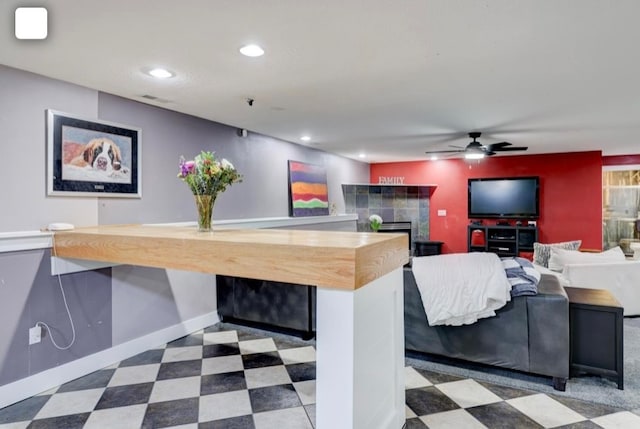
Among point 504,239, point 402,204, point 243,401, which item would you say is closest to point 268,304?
point 243,401

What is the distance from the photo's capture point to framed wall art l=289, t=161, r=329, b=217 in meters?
5.62

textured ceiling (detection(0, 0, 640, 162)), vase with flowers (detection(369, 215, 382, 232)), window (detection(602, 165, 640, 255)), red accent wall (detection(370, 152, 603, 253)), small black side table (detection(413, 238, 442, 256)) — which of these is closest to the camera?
textured ceiling (detection(0, 0, 640, 162))

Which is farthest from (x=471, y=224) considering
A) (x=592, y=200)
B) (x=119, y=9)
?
(x=119, y=9)

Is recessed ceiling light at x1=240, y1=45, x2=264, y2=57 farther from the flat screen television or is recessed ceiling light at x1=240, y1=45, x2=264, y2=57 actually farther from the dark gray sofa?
the flat screen television

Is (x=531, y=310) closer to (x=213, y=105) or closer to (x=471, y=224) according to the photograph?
(x=213, y=105)

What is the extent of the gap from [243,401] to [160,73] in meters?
2.35

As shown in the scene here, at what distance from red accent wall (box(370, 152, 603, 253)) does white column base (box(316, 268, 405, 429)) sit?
6.41 meters

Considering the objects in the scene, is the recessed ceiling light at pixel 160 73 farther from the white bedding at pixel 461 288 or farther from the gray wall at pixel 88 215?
the white bedding at pixel 461 288

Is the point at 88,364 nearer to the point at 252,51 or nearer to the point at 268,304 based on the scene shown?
A: the point at 268,304

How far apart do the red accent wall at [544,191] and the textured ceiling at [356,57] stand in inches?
114

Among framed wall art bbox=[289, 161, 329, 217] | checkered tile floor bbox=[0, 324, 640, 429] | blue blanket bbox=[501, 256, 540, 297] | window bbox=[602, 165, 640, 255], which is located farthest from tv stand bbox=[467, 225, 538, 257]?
checkered tile floor bbox=[0, 324, 640, 429]

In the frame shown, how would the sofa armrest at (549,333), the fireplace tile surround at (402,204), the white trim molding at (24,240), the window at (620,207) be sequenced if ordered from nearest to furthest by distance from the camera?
the white trim molding at (24,240), the sofa armrest at (549,333), the window at (620,207), the fireplace tile surround at (402,204)

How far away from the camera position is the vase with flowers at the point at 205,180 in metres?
2.50

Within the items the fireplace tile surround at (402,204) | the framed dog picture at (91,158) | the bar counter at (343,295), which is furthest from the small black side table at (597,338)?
the fireplace tile surround at (402,204)
